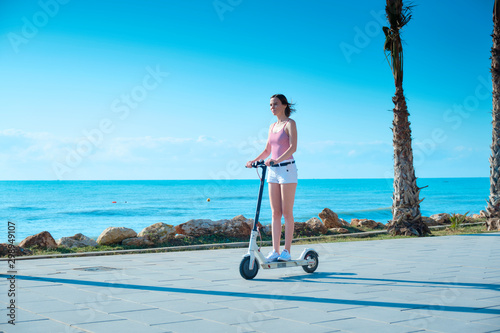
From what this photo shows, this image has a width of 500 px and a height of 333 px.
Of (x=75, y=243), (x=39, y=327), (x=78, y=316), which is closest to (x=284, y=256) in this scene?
(x=78, y=316)

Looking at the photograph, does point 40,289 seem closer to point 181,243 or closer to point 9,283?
point 9,283

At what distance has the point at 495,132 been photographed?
13.6 metres

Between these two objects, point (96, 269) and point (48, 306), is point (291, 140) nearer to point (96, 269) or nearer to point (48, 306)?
point (96, 269)

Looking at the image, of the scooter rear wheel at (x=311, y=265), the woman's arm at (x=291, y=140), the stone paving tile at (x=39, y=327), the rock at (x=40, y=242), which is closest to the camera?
the stone paving tile at (x=39, y=327)

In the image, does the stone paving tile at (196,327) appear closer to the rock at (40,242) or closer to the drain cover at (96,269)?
the drain cover at (96,269)

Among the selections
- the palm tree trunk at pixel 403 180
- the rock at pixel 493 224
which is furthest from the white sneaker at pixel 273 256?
the rock at pixel 493 224

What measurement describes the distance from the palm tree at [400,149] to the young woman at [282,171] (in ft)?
22.9

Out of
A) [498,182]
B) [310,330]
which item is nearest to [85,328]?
[310,330]

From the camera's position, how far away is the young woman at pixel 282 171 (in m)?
5.75

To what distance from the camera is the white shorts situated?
18.8 ft

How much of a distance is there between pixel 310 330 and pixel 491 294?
89.6 inches

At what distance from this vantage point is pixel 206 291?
482 centimetres

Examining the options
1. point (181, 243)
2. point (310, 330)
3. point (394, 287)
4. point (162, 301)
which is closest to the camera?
point (310, 330)

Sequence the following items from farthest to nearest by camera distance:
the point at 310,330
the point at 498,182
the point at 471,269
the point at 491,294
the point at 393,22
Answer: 1. the point at 498,182
2. the point at 393,22
3. the point at 471,269
4. the point at 491,294
5. the point at 310,330
